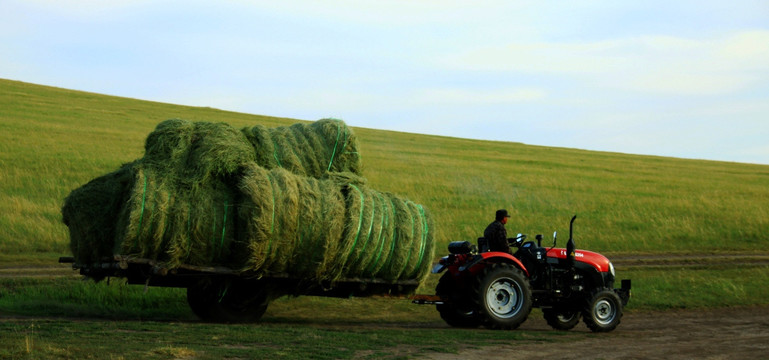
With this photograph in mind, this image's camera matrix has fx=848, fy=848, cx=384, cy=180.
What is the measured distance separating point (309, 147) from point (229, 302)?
8.67ft

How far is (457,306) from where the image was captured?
500 inches

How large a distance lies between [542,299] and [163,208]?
5874mm

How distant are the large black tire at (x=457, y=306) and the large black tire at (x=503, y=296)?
181 mm

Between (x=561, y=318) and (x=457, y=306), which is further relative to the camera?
(x=561, y=318)

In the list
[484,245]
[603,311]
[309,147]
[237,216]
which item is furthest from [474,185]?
[237,216]

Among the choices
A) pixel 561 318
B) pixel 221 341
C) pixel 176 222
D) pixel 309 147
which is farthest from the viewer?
pixel 561 318

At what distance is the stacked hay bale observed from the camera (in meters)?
10.7

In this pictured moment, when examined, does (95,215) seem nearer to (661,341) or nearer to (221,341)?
(221,341)

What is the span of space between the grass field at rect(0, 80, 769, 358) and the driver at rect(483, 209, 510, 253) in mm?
1808

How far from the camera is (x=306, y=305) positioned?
15.0 meters

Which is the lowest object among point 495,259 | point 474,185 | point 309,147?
point 495,259

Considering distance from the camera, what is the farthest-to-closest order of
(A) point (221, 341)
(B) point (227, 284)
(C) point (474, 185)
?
1. (C) point (474, 185)
2. (B) point (227, 284)
3. (A) point (221, 341)

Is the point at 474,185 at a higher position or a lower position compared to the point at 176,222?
higher

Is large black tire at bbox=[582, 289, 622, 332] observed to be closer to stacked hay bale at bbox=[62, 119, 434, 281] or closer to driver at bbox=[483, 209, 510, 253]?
driver at bbox=[483, 209, 510, 253]
